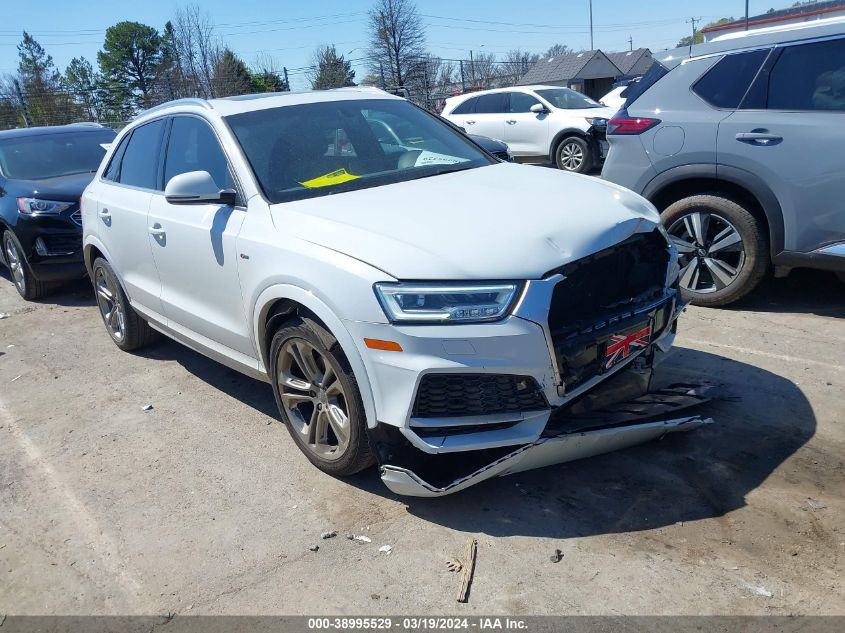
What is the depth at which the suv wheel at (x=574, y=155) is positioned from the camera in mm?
13062

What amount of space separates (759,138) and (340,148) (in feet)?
9.71

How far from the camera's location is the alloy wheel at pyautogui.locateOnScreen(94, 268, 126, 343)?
5512 millimetres

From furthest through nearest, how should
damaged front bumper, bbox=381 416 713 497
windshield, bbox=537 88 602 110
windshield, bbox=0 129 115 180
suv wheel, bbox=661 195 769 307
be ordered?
1. windshield, bbox=537 88 602 110
2. windshield, bbox=0 129 115 180
3. suv wheel, bbox=661 195 769 307
4. damaged front bumper, bbox=381 416 713 497

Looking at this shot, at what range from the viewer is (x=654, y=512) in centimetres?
305

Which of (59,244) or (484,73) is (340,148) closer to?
(59,244)

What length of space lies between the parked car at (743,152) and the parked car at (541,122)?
7.56m

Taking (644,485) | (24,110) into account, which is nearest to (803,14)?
(644,485)

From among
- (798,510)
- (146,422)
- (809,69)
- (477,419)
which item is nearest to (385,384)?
(477,419)

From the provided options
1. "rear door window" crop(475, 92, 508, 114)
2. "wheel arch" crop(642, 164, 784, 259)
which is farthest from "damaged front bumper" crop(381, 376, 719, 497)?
"rear door window" crop(475, 92, 508, 114)

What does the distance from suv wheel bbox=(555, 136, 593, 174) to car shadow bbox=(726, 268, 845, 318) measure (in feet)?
24.8

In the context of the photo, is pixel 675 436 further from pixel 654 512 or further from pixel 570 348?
pixel 570 348

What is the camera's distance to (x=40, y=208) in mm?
7324

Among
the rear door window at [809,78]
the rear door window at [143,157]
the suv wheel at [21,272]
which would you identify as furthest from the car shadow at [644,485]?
the suv wheel at [21,272]

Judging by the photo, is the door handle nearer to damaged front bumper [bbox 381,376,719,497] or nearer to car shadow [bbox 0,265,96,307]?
damaged front bumper [bbox 381,376,719,497]
